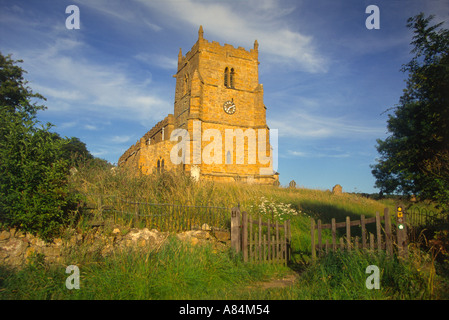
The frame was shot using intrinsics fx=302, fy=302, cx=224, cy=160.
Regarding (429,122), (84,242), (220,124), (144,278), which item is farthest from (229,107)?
(144,278)

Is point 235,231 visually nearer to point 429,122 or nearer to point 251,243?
point 251,243

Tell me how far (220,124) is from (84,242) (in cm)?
2574

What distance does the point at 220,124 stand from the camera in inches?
1243

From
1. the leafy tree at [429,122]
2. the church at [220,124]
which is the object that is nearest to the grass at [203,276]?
the leafy tree at [429,122]

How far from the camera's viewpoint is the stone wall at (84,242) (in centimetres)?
582

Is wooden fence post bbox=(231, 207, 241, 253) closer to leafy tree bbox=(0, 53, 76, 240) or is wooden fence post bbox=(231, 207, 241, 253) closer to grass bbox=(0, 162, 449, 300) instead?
grass bbox=(0, 162, 449, 300)

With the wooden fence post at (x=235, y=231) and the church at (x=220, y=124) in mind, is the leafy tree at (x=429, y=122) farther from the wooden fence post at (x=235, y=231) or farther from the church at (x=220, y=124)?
the church at (x=220, y=124)

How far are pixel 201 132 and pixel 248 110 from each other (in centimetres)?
617

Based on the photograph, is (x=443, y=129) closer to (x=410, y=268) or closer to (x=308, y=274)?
(x=410, y=268)

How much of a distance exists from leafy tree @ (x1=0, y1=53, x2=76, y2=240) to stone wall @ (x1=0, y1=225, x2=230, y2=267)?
8.8 inches

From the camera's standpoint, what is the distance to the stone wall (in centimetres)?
582

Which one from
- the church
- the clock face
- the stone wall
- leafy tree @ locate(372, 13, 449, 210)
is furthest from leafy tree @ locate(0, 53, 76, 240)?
the clock face
